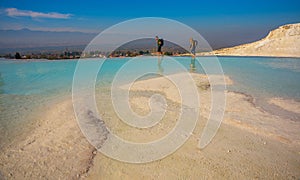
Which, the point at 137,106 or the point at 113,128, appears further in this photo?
the point at 137,106

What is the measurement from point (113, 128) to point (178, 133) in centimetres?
149

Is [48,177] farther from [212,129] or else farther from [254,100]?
[254,100]

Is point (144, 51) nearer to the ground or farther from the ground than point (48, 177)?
farther from the ground

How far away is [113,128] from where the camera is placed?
15.7 ft

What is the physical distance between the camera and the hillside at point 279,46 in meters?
26.4

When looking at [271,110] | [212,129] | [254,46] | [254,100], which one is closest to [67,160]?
[212,129]

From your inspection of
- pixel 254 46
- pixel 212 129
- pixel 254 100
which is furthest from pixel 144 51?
pixel 212 129

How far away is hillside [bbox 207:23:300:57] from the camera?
26.4m

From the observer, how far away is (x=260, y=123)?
492 centimetres

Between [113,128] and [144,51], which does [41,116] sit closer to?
[113,128]

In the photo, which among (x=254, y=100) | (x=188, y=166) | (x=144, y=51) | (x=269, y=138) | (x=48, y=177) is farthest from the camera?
(x=144, y=51)

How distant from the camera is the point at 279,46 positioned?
28109 millimetres

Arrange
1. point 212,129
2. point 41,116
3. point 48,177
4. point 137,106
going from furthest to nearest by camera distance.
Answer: point 137,106 < point 41,116 < point 212,129 < point 48,177

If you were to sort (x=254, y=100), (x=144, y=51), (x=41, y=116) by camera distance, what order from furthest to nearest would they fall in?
(x=144, y=51) < (x=254, y=100) < (x=41, y=116)
